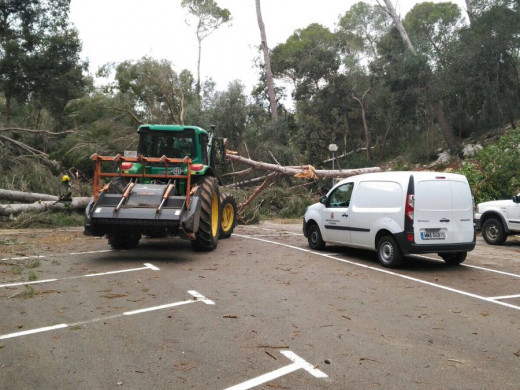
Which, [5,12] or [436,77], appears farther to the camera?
[436,77]

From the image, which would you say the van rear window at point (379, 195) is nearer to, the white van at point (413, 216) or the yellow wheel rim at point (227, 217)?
the white van at point (413, 216)

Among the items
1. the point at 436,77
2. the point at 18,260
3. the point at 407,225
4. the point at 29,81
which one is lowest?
the point at 18,260

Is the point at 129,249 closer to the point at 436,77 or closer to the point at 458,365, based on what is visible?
the point at 458,365

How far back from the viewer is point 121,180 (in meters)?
10.8

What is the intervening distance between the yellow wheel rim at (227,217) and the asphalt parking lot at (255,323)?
3.59 metres

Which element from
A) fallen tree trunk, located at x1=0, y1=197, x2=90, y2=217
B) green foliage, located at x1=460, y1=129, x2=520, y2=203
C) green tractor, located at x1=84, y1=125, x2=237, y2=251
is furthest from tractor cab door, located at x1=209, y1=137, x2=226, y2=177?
green foliage, located at x1=460, y1=129, x2=520, y2=203

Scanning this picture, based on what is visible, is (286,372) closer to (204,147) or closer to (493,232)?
(204,147)

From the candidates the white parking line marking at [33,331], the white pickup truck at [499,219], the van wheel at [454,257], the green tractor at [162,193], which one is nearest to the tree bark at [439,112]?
the white pickup truck at [499,219]

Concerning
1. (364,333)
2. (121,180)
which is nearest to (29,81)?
(121,180)

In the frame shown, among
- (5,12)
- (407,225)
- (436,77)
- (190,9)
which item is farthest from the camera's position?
(190,9)

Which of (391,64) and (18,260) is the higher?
(391,64)

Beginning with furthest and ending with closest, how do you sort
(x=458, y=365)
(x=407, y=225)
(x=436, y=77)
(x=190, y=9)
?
(x=190, y=9) → (x=436, y=77) → (x=407, y=225) → (x=458, y=365)

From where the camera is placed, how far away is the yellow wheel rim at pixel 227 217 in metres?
13.5

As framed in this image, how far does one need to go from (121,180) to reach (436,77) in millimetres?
24429
